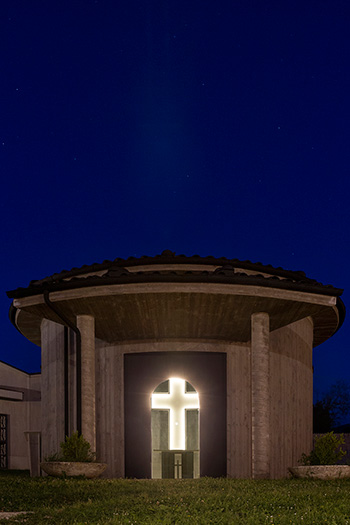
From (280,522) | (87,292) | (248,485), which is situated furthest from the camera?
(87,292)

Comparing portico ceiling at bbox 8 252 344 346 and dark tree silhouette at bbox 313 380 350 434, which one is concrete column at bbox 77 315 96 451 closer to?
portico ceiling at bbox 8 252 344 346

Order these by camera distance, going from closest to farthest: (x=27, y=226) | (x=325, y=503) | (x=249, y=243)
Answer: (x=325, y=503) < (x=27, y=226) < (x=249, y=243)

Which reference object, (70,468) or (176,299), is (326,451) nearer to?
(176,299)

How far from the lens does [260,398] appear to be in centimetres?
1198

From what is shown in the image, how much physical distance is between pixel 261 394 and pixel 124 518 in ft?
18.0

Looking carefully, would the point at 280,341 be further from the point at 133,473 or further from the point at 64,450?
the point at 64,450

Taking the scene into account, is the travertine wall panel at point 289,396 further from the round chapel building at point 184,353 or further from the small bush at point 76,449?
the small bush at point 76,449

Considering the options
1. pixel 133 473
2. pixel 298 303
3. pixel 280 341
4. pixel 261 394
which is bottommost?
pixel 133 473

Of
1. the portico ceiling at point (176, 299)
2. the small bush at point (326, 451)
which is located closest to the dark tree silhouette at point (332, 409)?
the portico ceiling at point (176, 299)

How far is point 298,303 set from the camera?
38.8 feet

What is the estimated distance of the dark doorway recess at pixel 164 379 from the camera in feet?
46.1

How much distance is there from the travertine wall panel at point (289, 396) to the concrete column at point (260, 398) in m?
2.08

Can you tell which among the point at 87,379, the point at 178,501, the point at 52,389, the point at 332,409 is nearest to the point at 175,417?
the point at 52,389

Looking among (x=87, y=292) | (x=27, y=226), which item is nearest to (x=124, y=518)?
(x=87, y=292)
